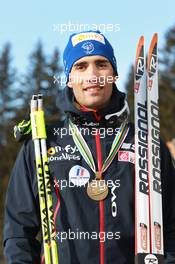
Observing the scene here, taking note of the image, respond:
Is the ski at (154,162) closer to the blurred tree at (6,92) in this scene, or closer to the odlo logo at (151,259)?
the odlo logo at (151,259)

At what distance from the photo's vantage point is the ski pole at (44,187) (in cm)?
312

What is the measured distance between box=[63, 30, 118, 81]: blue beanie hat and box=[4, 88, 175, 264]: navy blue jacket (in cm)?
20

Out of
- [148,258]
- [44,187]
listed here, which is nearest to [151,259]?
[148,258]

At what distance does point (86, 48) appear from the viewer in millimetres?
3480

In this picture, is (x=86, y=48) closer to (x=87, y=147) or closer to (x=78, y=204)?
(x=87, y=147)

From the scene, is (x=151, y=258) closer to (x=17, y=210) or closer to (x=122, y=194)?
(x=122, y=194)


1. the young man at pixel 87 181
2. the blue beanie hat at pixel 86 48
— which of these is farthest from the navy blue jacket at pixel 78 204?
the blue beanie hat at pixel 86 48

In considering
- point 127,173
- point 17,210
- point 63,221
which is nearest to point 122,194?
point 127,173

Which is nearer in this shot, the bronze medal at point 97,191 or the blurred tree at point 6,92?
the bronze medal at point 97,191

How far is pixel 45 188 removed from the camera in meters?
3.20

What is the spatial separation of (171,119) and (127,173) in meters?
38.3

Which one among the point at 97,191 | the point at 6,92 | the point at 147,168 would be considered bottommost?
the point at 97,191

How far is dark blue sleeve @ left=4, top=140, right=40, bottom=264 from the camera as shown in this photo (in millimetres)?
3152

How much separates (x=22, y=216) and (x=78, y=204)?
314 mm
